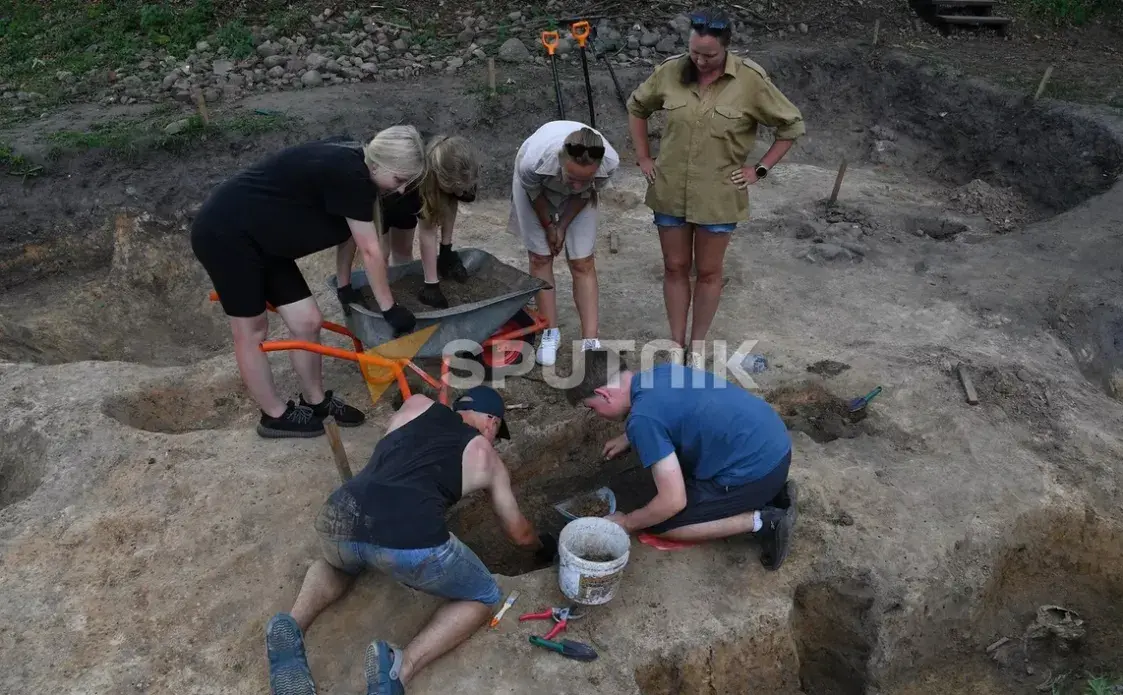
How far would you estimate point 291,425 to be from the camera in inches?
148

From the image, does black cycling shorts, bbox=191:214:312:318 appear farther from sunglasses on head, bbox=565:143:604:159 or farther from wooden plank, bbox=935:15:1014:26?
wooden plank, bbox=935:15:1014:26

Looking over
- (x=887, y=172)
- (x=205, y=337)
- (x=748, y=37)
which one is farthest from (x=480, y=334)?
(x=748, y=37)

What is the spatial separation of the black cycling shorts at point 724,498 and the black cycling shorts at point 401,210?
1939 mm

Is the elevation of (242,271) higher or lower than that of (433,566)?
higher

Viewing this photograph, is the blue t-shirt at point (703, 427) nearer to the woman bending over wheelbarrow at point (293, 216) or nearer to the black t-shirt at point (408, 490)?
the black t-shirt at point (408, 490)

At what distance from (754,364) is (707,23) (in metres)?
1.93

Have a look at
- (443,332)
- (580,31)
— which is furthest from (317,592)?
(580,31)

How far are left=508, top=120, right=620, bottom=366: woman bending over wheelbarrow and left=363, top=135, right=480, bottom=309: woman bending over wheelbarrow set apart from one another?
329 millimetres

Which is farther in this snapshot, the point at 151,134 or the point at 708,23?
the point at 151,134

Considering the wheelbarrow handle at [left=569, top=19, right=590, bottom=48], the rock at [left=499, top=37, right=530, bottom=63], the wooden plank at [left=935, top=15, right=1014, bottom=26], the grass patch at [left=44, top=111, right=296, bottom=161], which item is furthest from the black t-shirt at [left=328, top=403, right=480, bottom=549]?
the wooden plank at [left=935, top=15, right=1014, bottom=26]

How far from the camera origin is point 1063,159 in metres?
7.14

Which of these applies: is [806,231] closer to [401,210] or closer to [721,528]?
[401,210]

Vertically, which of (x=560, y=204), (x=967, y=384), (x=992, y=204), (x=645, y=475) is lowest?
(x=992, y=204)

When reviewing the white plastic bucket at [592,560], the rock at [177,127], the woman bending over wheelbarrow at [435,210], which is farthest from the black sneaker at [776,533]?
the rock at [177,127]
